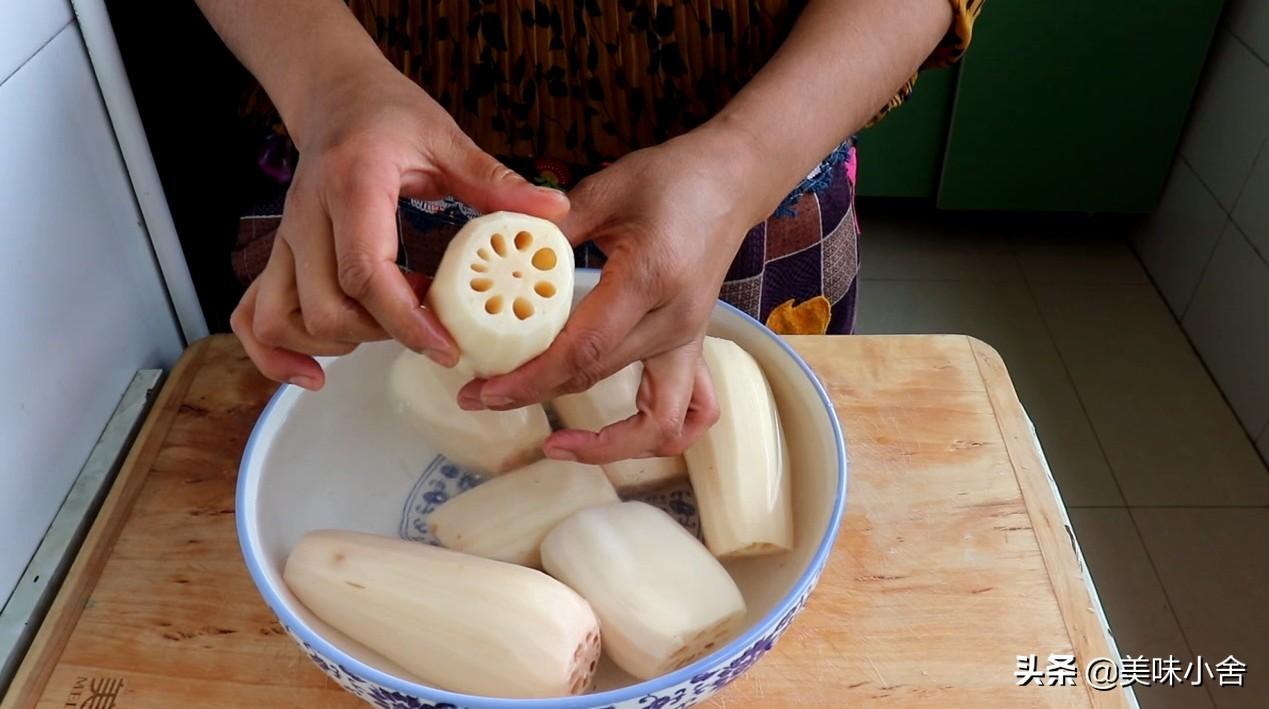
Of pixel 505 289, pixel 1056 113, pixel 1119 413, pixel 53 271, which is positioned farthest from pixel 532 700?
pixel 1056 113

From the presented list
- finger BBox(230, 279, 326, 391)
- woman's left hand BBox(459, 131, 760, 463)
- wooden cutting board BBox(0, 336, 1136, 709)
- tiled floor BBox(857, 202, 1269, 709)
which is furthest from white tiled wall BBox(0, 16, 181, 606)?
tiled floor BBox(857, 202, 1269, 709)

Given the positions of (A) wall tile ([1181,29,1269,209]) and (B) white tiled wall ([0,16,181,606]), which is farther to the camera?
(A) wall tile ([1181,29,1269,209])

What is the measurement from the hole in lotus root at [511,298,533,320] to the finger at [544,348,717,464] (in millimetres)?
92

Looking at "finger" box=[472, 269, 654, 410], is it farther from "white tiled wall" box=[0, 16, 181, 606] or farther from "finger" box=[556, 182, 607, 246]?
"white tiled wall" box=[0, 16, 181, 606]

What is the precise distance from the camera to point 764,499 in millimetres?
489

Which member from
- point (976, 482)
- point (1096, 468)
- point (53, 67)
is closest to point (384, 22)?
point (53, 67)

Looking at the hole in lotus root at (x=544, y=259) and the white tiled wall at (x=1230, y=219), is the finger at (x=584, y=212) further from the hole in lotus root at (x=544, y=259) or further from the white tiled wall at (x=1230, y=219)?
the white tiled wall at (x=1230, y=219)

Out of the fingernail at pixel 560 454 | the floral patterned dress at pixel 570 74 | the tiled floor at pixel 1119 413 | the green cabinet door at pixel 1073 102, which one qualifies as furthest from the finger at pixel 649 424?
the green cabinet door at pixel 1073 102

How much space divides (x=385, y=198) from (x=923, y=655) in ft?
1.09

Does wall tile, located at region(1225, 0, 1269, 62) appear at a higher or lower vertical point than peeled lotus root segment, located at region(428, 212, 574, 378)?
lower

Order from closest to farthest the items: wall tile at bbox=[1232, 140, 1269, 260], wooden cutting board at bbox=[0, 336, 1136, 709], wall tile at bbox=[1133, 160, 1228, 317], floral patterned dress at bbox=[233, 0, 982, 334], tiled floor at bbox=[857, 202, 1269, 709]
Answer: wooden cutting board at bbox=[0, 336, 1136, 709]
floral patterned dress at bbox=[233, 0, 982, 334]
tiled floor at bbox=[857, 202, 1269, 709]
wall tile at bbox=[1232, 140, 1269, 260]
wall tile at bbox=[1133, 160, 1228, 317]

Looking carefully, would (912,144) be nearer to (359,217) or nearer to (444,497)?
(444,497)

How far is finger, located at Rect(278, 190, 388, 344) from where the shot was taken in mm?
396

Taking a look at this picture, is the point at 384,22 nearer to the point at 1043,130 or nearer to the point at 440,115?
the point at 440,115
